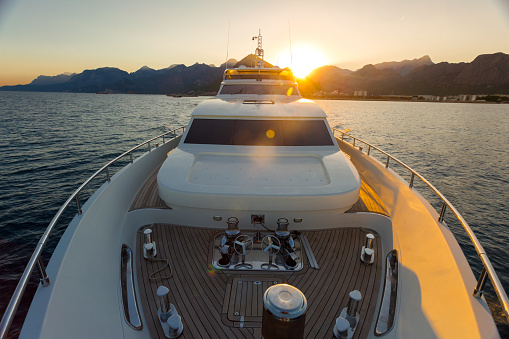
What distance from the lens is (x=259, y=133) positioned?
20.5 ft

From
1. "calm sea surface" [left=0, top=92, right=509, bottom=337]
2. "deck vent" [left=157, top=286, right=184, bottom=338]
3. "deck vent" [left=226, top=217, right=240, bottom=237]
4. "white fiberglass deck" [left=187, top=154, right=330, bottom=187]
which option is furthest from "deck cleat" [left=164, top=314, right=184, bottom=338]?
"calm sea surface" [left=0, top=92, right=509, bottom=337]

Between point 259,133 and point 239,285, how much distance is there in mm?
3638

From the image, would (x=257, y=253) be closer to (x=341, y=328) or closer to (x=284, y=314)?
(x=341, y=328)

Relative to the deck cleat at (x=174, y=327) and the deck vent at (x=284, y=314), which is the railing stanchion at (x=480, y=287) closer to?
the deck vent at (x=284, y=314)

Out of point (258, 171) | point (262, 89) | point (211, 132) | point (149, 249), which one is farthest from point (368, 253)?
point (262, 89)

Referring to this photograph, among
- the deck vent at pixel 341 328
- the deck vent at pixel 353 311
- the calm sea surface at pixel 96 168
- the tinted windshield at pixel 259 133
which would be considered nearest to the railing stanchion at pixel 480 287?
the deck vent at pixel 353 311

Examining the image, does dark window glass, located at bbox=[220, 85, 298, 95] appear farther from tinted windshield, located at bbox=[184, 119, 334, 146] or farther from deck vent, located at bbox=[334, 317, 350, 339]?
deck vent, located at bbox=[334, 317, 350, 339]

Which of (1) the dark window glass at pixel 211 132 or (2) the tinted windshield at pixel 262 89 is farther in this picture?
(2) the tinted windshield at pixel 262 89

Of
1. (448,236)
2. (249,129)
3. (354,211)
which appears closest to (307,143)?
(249,129)

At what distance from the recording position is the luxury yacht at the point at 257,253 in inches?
103

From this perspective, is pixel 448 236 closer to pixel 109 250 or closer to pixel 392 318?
pixel 392 318

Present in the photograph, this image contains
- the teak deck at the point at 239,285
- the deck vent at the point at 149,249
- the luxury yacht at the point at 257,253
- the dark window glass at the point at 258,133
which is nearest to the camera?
the luxury yacht at the point at 257,253

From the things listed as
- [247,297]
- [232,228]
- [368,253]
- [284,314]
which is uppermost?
[284,314]

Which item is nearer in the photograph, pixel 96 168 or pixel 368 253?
pixel 368 253
